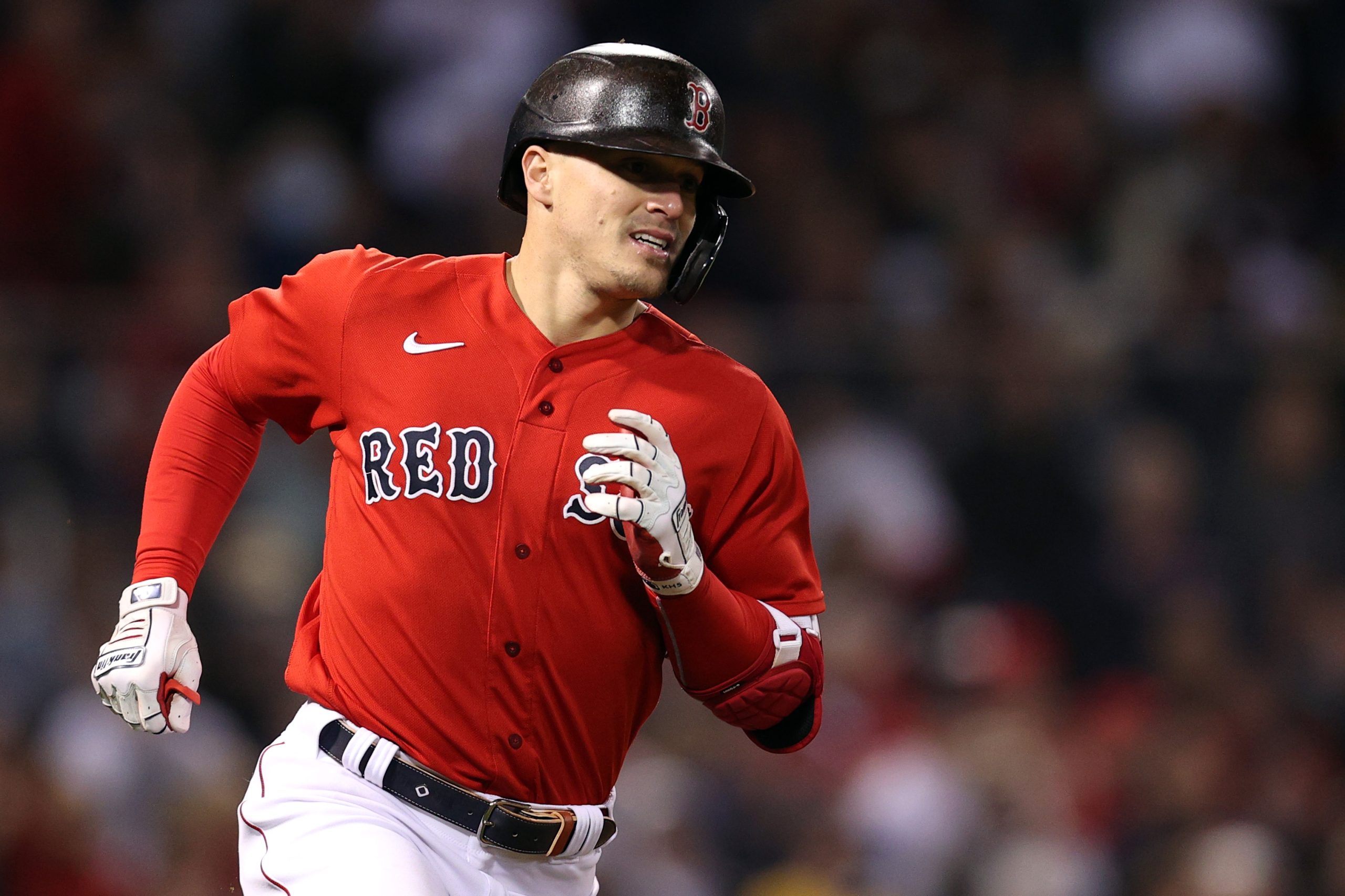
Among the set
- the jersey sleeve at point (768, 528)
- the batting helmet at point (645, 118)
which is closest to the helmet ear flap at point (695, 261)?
the batting helmet at point (645, 118)

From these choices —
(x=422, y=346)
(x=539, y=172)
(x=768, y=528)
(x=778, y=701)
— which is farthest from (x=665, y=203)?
(x=778, y=701)

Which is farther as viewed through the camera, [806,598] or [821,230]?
[821,230]

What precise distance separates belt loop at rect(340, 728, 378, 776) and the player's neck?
2.61 feet

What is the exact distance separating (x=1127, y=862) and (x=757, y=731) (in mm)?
3937

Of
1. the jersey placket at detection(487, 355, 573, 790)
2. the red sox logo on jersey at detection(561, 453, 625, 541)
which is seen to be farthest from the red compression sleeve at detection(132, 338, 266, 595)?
the red sox logo on jersey at detection(561, 453, 625, 541)

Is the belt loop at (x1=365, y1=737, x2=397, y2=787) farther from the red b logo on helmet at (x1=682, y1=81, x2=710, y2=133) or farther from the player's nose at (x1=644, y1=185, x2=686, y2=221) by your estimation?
the red b logo on helmet at (x1=682, y1=81, x2=710, y2=133)

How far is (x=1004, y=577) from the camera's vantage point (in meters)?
7.68

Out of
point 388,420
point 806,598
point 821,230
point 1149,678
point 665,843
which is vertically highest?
point 388,420

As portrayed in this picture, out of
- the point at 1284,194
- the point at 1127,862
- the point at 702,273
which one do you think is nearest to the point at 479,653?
the point at 702,273

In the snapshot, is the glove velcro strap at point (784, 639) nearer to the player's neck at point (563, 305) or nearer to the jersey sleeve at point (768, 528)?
the jersey sleeve at point (768, 528)

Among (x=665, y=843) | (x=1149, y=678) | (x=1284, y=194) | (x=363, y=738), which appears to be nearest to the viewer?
(x=363, y=738)

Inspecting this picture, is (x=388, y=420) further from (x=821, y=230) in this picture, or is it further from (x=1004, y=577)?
(x=821, y=230)

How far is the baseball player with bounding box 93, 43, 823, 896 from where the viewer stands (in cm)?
320

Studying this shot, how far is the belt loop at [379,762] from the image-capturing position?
318cm
